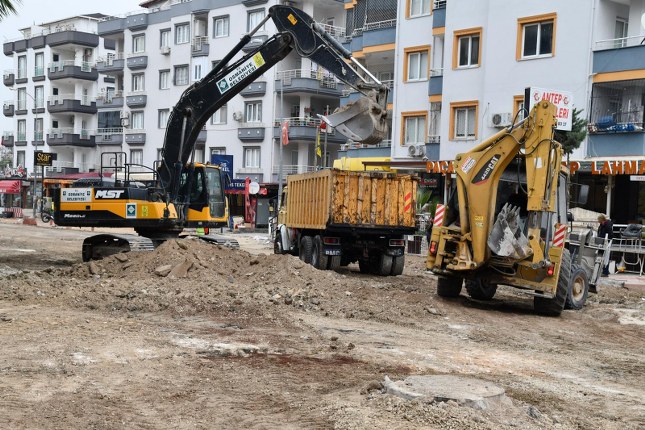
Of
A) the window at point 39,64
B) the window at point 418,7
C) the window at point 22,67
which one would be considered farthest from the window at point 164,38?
the window at point 418,7

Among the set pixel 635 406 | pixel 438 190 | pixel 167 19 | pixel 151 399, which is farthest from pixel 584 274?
pixel 167 19

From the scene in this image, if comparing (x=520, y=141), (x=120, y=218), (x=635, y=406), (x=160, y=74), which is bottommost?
(x=635, y=406)

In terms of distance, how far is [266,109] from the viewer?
52156 millimetres

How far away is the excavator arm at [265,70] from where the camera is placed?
1502cm

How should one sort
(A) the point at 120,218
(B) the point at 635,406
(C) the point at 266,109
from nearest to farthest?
(B) the point at 635,406 < (A) the point at 120,218 < (C) the point at 266,109

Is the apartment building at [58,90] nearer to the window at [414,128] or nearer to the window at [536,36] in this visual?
the window at [414,128]

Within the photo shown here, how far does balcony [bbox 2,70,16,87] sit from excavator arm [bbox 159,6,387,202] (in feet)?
216

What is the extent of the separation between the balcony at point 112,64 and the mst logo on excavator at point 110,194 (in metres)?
47.9

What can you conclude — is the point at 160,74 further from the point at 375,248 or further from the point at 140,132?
the point at 375,248

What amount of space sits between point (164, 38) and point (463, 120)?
110 feet

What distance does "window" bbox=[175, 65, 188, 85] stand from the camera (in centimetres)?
5850

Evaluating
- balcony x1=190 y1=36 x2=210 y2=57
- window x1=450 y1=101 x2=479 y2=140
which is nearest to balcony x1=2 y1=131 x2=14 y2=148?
balcony x1=190 y1=36 x2=210 y2=57

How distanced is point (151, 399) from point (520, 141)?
29.6 feet

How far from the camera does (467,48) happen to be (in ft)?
Answer: 112
